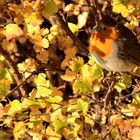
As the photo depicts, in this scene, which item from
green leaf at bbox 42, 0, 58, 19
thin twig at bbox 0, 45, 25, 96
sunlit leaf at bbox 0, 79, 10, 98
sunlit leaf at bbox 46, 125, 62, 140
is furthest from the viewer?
thin twig at bbox 0, 45, 25, 96

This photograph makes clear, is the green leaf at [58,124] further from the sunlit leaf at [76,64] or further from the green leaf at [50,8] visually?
the green leaf at [50,8]

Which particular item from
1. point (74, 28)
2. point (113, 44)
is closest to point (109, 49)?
point (113, 44)

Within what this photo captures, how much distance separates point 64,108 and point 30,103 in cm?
18

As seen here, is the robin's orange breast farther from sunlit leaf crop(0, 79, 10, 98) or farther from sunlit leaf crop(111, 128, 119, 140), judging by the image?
sunlit leaf crop(0, 79, 10, 98)

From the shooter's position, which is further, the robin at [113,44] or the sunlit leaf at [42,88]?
the robin at [113,44]

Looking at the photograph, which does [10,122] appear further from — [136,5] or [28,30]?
[136,5]

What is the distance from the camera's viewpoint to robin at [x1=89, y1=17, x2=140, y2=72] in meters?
1.87

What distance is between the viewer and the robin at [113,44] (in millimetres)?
1873

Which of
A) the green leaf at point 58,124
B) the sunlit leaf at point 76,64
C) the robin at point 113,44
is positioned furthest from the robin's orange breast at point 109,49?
the green leaf at point 58,124

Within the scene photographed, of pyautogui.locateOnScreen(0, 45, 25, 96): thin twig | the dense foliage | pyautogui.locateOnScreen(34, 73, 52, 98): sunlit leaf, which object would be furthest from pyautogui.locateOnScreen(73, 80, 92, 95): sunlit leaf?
pyautogui.locateOnScreen(0, 45, 25, 96): thin twig

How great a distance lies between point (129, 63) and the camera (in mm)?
1898

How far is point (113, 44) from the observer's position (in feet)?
6.18

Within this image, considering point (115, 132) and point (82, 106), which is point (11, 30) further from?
point (115, 132)

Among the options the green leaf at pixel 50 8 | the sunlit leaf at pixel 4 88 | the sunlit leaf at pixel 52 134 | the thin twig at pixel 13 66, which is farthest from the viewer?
the thin twig at pixel 13 66
